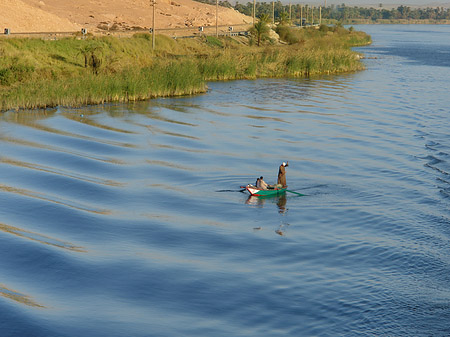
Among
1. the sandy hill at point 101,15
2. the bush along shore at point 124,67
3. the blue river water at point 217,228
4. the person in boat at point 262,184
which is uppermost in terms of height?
the sandy hill at point 101,15

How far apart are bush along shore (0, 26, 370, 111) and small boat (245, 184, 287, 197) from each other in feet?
80.6

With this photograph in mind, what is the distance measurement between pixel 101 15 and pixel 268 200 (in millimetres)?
124003

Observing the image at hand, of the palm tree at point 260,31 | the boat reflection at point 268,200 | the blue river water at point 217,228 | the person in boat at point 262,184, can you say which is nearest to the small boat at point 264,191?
the person in boat at point 262,184

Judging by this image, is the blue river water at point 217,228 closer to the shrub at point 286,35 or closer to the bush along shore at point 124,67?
the bush along shore at point 124,67

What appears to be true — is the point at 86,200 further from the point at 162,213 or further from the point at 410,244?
the point at 410,244

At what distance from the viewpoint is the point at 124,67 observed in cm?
5597

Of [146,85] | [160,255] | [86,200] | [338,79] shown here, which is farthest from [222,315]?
[338,79]

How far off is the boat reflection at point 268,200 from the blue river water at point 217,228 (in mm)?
132

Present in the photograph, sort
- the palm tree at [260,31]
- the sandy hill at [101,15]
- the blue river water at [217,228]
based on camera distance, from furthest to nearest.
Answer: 1. the palm tree at [260,31]
2. the sandy hill at [101,15]
3. the blue river water at [217,228]

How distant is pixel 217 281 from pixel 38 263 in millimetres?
5442

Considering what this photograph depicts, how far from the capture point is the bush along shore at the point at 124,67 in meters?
47.5

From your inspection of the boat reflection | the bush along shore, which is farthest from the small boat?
the bush along shore

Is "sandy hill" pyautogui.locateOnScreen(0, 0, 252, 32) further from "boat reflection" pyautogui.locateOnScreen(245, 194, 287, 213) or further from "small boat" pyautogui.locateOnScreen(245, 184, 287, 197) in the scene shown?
"small boat" pyautogui.locateOnScreen(245, 184, 287, 197)

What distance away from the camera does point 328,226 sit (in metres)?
23.4
